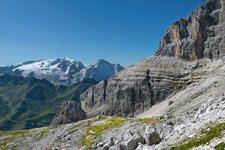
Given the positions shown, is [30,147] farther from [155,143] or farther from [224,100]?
[224,100]

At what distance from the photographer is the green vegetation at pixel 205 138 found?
34.3 m

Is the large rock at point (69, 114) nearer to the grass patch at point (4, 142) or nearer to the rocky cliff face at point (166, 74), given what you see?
the grass patch at point (4, 142)

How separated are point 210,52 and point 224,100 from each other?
138 metres

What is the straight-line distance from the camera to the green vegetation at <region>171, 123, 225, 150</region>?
113 ft

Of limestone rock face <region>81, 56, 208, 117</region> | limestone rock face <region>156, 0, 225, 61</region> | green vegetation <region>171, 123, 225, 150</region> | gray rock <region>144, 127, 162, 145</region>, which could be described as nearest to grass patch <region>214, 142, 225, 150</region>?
green vegetation <region>171, 123, 225, 150</region>

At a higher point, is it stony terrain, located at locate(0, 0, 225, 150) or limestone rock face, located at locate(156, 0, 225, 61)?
limestone rock face, located at locate(156, 0, 225, 61)

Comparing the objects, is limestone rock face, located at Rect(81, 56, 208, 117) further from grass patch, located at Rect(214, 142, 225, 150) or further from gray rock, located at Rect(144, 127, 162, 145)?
grass patch, located at Rect(214, 142, 225, 150)

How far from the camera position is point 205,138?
115 feet

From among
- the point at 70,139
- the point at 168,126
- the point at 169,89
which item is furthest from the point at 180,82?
the point at 168,126

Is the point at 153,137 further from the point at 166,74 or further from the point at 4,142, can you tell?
the point at 166,74

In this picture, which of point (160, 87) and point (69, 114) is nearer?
point (69, 114)

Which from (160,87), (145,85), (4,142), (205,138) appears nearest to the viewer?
(205,138)

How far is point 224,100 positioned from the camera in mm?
47562

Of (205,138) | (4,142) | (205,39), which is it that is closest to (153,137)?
(205,138)
